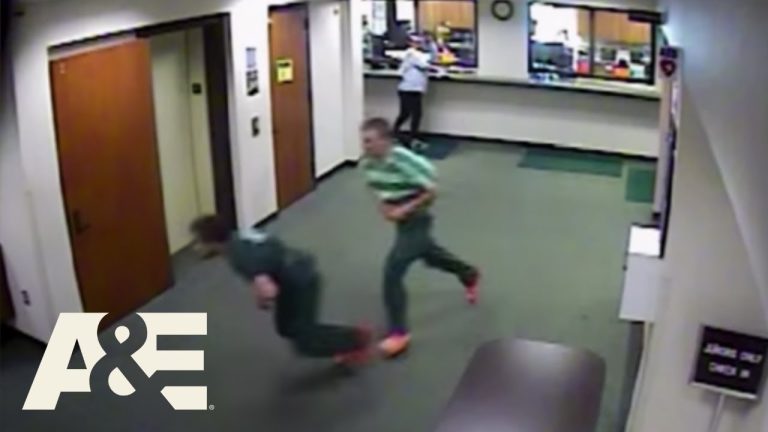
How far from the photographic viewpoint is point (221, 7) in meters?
7.37

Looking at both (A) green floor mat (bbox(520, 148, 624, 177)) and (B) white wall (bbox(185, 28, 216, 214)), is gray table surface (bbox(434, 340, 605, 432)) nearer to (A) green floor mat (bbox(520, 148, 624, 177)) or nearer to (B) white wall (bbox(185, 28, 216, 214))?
(B) white wall (bbox(185, 28, 216, 214))

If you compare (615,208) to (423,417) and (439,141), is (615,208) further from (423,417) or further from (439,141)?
(423,417)

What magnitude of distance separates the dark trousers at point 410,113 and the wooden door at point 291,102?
1955mm

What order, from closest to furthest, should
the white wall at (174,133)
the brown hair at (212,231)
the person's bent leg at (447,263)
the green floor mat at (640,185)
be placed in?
the brown hair at (212,231) < the person's bent leg at (447,263) < the white wall at (174,133) < the green floor mat at (640,185)

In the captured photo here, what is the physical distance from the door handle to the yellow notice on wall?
3.10 m

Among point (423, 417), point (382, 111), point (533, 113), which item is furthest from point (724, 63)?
point (382, 111)

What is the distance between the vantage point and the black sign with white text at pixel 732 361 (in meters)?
3.77

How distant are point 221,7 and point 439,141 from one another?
15.7ft

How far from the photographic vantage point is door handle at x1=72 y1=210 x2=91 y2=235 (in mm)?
5984

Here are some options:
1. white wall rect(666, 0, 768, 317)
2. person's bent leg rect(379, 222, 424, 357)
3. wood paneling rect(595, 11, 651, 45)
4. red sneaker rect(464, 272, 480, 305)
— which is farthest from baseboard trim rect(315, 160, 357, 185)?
white wall rect(666, 0, 768, 317)

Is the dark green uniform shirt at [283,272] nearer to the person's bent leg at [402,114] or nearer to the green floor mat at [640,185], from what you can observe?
the green floor mat at [640,185]

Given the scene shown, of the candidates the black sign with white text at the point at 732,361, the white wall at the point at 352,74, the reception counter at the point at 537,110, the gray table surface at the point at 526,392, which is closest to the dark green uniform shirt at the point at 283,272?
the gray table surface at the point at 526,392

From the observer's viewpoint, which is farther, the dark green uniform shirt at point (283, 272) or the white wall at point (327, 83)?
the white wall at point (327, 83)

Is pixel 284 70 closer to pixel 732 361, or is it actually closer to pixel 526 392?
pixel 526 392
